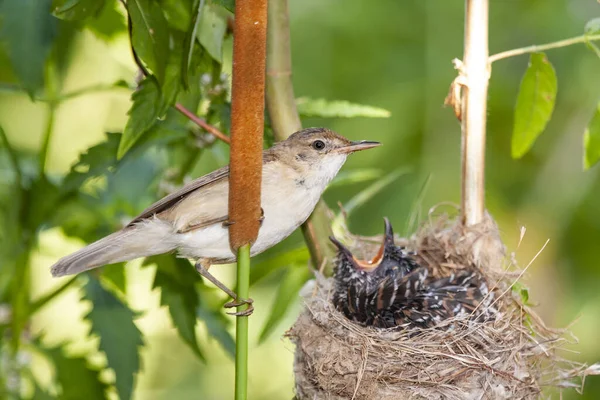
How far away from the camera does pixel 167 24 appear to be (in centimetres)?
226

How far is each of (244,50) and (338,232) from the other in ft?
5.91

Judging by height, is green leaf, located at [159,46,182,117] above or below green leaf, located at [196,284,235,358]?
above

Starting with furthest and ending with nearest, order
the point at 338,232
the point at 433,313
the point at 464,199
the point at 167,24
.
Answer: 1. the point at 338,232
2. the point at 433,313
3. the point at 464,199
4. the point at 167,24

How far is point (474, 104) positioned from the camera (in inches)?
109

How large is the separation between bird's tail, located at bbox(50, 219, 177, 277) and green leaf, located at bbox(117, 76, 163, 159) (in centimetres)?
35

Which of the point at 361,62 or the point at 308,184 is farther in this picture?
the point at 361,62

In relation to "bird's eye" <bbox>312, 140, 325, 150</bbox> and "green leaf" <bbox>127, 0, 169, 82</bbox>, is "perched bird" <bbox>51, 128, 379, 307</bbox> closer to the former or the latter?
"bird's eye" <bbox>312, 140, 325, 150</bbox>

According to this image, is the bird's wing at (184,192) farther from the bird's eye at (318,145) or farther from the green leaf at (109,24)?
the green leaf at (109,24)

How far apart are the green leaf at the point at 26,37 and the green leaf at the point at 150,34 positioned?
1.37ft

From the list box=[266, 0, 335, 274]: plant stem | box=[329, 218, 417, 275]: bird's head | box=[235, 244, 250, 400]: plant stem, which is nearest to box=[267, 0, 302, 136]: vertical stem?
box=[266, 0, 335, 274]: plant stem

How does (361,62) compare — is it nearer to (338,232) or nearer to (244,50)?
(338,232)

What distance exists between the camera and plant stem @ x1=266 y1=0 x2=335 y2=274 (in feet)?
8.22

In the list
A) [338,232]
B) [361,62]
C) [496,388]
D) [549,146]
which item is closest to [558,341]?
[496,388]

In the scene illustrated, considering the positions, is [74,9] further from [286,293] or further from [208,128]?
[286,293]
